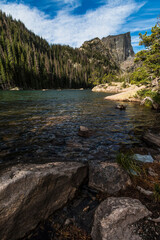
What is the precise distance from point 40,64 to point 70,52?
116m

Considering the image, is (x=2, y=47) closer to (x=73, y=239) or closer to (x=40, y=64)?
(x=40, y=64)

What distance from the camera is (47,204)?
272 centimetres

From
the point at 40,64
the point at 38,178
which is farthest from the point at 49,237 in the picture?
the point at 40,64

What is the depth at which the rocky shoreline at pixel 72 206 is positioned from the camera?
210 centimetres

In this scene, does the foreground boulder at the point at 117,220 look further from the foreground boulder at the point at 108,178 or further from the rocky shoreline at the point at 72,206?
the foreground boulder at the point at 108,178

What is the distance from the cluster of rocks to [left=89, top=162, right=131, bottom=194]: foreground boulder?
3cm

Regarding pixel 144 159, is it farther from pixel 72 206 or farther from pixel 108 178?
pixel 72 206

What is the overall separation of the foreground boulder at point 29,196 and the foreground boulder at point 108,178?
0.82m

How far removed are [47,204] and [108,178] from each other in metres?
1.79

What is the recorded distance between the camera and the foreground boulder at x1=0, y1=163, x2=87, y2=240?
7.00 feet

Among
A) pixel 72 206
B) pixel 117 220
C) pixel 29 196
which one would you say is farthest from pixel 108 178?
pixel 29 196

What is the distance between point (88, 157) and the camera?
519 cm

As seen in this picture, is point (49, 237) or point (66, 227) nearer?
point (49, 237)

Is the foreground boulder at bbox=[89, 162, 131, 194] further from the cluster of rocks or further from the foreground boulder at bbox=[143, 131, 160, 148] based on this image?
the foreground boulder at bbox=[143, 131, 160, 148]
